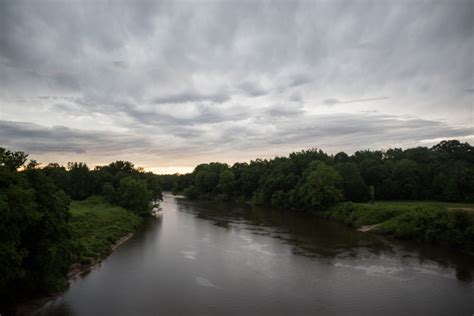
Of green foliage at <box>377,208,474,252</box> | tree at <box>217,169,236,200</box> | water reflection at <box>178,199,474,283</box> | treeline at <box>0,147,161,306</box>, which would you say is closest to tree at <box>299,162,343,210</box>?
water reflection at <box>178,199,474,283</box>

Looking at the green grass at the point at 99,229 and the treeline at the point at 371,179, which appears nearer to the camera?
the green grass at the point at 99,229

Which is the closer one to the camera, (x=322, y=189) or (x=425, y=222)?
(x=425, y=222)

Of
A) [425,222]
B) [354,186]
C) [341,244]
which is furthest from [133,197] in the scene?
[425,222]

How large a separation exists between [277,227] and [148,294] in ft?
106

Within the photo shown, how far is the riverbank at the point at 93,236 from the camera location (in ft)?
87.0

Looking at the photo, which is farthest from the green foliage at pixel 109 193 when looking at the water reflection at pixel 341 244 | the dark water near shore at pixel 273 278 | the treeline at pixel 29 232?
the treeline at pixel 29 232

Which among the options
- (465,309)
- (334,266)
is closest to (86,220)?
(334,266)

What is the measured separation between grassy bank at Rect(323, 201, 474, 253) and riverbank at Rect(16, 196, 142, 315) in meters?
35.6

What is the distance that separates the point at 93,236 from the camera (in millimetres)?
40281

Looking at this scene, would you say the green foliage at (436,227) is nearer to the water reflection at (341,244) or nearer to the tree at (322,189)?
the water reflection at (341,244)

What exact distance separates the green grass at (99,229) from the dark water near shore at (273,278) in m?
1.81

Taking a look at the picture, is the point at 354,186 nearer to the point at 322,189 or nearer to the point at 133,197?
the point at 322,189

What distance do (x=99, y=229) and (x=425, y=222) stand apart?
41070 millimetres

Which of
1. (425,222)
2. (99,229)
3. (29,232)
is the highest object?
(29,232)
